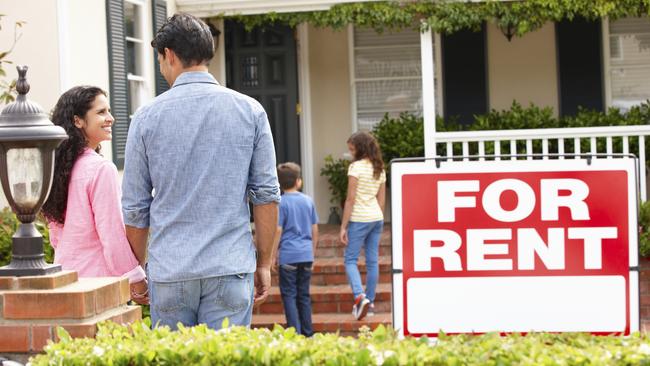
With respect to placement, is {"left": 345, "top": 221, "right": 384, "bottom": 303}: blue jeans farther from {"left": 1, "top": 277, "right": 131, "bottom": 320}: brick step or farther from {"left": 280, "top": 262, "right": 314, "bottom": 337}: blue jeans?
{"left": 1, "top": 277, "right": 131, "bottom": 320}: brick step

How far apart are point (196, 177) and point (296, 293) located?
16.8 feet

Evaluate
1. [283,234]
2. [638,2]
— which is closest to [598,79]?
[638,2]

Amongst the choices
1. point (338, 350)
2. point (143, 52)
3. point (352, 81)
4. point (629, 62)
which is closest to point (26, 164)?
point (338, 350)

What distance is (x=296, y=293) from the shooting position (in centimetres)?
935

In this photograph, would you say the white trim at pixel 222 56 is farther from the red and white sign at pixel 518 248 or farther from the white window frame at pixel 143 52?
the red and white sign at pixel 518 248

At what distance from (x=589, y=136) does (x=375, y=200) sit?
2.53 m

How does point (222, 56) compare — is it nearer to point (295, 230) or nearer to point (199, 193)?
point (295, 230)

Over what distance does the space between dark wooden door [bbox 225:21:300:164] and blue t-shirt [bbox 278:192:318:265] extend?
4316 mm

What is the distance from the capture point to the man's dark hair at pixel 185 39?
4469 millimetres

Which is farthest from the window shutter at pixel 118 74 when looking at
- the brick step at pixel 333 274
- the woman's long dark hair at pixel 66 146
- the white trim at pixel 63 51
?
the woman's long dark hair at pixel 66 146

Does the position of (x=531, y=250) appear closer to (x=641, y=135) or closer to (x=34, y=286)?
(x=34, y=286)

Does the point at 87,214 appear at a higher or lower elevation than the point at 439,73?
lower

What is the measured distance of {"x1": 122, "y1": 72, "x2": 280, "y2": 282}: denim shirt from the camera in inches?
169

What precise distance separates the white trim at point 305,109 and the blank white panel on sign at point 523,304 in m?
9.98
